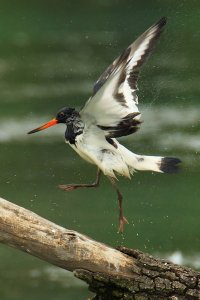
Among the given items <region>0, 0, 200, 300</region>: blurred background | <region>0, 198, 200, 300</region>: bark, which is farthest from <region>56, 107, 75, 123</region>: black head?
<region>0, 0, 200, 300</region>: blurred background

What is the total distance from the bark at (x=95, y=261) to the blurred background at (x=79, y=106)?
1.10 ft

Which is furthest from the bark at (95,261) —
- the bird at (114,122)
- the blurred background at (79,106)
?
Answer: the blurred background at (79,106)

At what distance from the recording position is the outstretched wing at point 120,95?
4.04 ft

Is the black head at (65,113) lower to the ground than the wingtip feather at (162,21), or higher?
lower

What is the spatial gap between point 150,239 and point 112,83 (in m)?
0.57

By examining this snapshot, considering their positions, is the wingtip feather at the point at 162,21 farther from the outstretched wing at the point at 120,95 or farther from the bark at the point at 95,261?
the bark at the point at 95,261

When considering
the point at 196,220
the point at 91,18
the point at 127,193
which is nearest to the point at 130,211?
the point at 127,193

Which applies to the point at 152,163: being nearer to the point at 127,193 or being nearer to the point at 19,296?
the point at 127,193

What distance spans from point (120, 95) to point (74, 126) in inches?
4.6

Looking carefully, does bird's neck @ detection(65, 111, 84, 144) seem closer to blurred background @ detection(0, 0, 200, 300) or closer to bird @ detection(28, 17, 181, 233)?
bird @ detection(28, 17, 181, 233)

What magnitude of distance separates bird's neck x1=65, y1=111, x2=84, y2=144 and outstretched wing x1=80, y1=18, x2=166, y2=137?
0.04 ft

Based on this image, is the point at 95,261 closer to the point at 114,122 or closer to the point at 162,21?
the point at 114,122

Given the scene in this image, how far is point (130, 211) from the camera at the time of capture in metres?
1.65

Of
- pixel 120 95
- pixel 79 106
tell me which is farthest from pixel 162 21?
pixel 79 106
